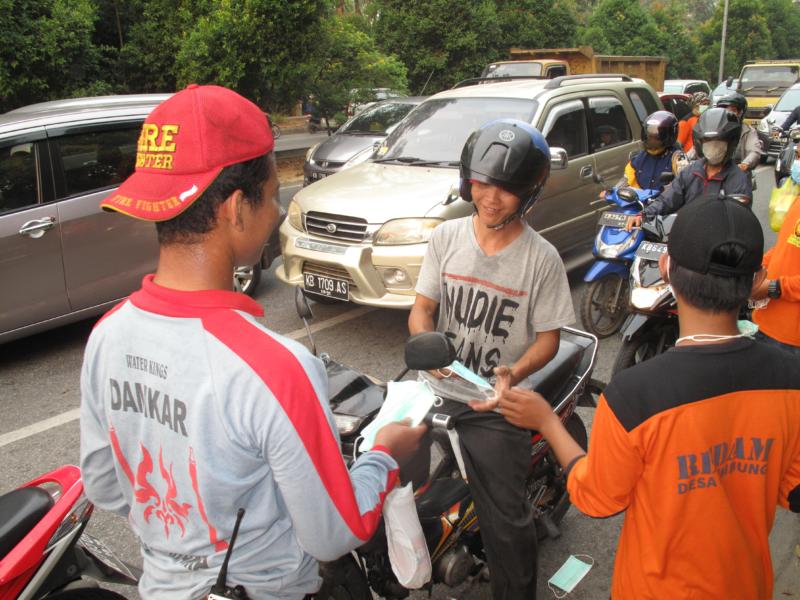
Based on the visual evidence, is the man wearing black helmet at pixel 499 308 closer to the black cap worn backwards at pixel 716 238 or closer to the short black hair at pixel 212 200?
the black cap worn backwards at pixel 716 238

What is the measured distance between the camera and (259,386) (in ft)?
4.03

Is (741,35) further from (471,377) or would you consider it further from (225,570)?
Answer: (225,570)

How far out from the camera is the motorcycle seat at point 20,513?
6.34 ft

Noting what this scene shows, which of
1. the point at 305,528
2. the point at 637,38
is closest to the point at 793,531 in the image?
the point at 305,528

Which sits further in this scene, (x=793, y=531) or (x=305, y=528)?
(x=793, y=531)

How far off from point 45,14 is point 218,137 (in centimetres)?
1242

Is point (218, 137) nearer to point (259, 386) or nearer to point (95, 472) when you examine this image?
point (259, 386)

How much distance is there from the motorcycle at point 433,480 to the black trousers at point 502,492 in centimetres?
6

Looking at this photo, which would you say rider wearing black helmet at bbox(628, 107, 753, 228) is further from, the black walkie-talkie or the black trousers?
the black walkie-talkie

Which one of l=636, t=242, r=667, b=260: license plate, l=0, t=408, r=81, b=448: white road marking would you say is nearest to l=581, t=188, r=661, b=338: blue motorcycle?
l=636, t=242, r=667, b=260: license plate

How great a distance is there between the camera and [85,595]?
6.86ft

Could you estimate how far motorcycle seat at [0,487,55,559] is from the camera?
193 centimetres

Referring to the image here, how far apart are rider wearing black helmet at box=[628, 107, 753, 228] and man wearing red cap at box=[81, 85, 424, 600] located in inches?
147

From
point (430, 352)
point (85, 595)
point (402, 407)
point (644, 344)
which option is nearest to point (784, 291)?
point (644, 344)
